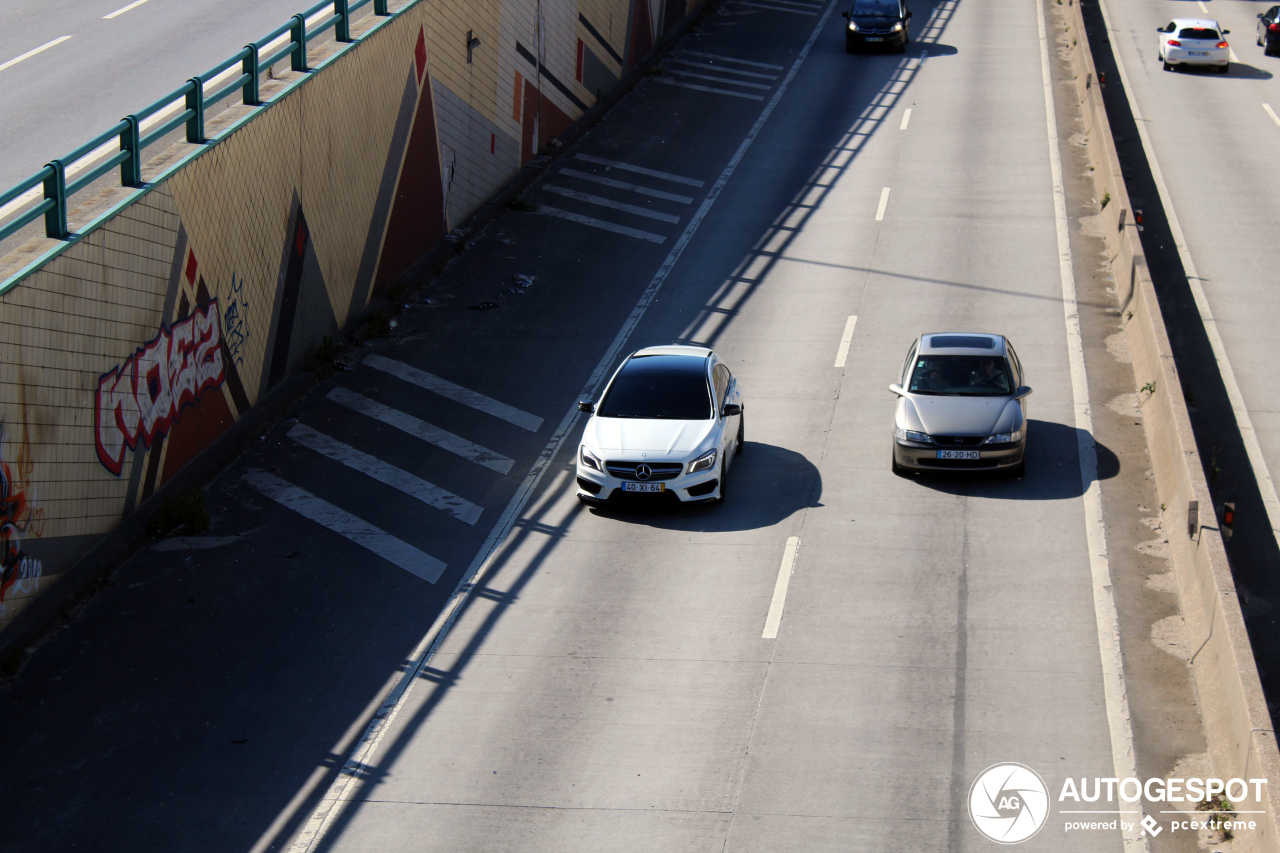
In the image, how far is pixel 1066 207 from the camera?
→ 27.8m

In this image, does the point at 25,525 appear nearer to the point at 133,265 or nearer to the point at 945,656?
the point at 133,265

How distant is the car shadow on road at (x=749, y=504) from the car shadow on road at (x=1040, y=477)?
1.52m

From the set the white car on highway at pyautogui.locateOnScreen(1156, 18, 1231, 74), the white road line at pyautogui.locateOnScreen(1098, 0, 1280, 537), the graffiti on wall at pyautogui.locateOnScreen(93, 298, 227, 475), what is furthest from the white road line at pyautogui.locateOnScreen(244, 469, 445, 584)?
the white car on highway at pyautogui.locateOnScreen(1156, 18, 1231, 74)

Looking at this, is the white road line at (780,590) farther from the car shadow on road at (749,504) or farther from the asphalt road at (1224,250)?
the asphalt road at (1224,250)

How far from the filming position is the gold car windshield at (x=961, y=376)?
57.5ft

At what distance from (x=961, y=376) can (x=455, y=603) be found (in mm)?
7344

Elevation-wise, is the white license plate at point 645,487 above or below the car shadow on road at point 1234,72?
below

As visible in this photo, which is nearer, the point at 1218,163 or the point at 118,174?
the point at 118,174

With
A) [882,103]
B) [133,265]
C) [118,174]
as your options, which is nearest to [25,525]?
[133,265]

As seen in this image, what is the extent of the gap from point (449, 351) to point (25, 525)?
28.6 ft

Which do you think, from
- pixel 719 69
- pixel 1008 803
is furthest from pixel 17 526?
pixel 719 69

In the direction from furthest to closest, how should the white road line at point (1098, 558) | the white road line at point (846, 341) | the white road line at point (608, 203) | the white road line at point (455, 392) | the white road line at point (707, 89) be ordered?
1. the white road line at point (707, 89)
2. the white road line at point (608, 203)
3. the white road line at point (846, 341)
4. the white road line at point (455, 392)
5. the white road line at point (1098, 558)

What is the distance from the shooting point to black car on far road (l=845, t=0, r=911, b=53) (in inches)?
1585

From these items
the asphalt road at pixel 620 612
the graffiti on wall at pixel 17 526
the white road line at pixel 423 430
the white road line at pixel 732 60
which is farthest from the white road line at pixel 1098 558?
the white road line at pixel 732 60
